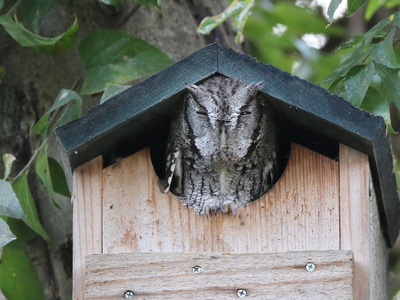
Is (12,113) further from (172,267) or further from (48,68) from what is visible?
(172,267)

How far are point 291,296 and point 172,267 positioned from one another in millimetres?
396

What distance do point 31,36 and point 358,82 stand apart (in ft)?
4.53

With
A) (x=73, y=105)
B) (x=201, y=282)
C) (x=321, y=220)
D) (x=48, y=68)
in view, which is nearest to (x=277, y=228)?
(x=321, y=220)

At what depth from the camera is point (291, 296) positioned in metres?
2.13

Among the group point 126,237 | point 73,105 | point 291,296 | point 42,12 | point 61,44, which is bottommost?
point 291,296

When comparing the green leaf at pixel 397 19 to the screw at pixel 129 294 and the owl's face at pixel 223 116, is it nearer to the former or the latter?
the owl's face at pixel 223 116

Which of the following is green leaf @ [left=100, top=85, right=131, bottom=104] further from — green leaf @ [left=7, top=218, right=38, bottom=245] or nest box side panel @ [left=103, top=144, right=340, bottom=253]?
green leaf @ [left=7, top=218, right=38, bottom=245]

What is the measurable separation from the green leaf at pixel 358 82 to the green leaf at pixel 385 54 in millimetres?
39

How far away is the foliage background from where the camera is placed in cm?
262

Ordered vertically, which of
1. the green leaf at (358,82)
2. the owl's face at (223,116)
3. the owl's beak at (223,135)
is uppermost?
the green leaf at (358,82)

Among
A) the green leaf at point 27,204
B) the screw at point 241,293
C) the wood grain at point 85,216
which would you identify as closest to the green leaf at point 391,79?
the screw at point 241,293

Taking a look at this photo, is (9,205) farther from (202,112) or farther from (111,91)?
(202,112)

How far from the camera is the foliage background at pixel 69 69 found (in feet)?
8.58

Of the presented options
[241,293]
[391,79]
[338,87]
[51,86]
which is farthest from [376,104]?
[51,86]
